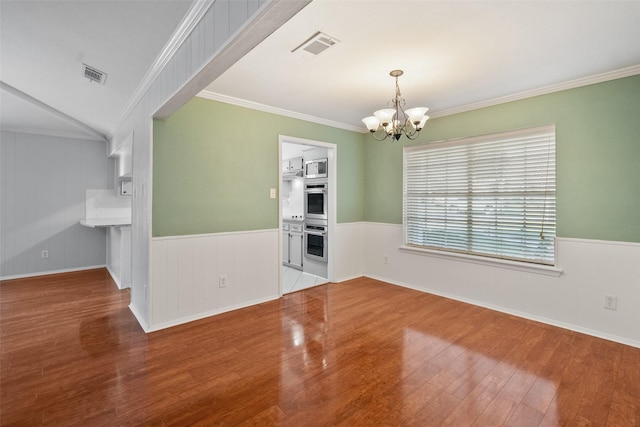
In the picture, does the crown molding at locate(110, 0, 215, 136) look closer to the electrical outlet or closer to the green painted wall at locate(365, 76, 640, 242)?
the green painted wall at locate(365, 76, 640, 242)

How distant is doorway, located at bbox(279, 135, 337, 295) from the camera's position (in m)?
4.72

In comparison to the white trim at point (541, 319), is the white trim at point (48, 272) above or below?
above

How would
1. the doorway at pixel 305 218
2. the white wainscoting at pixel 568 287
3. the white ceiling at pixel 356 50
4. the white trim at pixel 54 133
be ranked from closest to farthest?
the white ceiling at pixel 356 50
the white wainscoting at pixel 568 287
the doorway at pixel 305 218
the white trim at pixel 54 133

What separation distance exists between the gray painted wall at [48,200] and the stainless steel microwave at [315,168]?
377cm

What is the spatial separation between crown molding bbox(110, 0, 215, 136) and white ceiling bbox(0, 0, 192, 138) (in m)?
0.03

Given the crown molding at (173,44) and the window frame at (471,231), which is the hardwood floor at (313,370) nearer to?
the window frame at (471,231)

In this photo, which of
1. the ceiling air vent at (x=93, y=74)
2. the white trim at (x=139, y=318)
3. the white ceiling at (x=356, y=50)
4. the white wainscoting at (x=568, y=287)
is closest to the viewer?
the white ceiling at (x=356, y=50)

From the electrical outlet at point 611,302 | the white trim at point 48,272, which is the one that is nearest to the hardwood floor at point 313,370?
the electrical outlet at point 611,302

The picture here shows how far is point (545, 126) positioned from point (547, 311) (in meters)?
2.00

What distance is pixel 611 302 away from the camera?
9.38 feet

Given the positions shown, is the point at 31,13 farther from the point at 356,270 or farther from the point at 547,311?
the point at 547,311

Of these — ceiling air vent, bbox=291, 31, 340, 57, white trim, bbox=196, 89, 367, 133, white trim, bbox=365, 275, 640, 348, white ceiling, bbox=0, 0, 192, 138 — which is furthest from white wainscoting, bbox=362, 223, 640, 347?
white ceiling, bbox=0, 0, 192, 138

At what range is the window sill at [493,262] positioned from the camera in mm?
3213

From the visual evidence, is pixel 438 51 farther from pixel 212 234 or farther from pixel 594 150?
pixel 212 234
